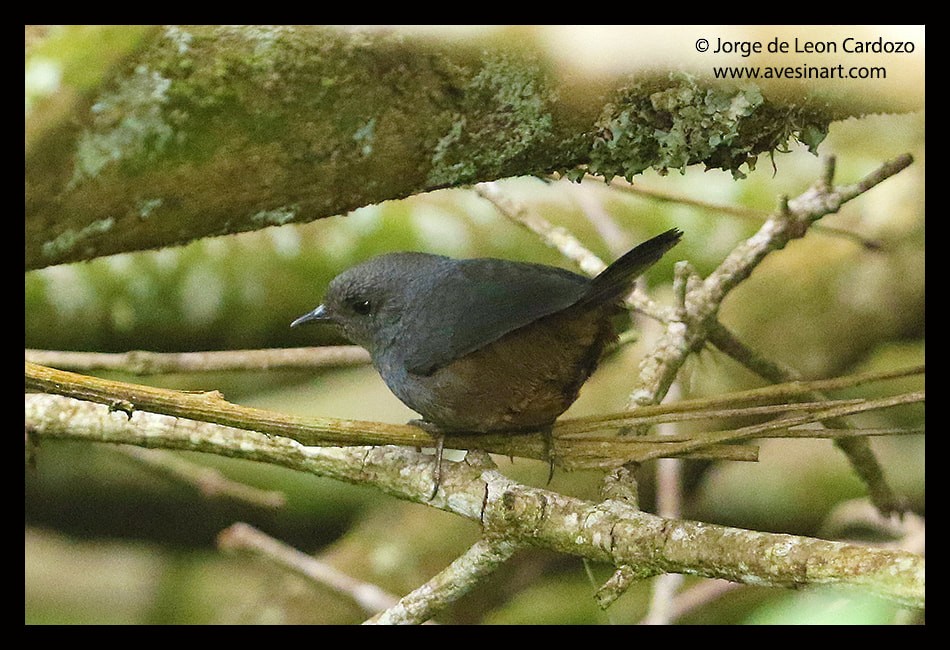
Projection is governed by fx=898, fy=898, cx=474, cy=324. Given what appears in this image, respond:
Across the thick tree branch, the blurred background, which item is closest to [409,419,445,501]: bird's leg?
the thick tree branch

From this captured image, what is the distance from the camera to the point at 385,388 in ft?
10.9

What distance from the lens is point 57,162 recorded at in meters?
1.54

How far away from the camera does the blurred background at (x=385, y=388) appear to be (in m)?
2.93

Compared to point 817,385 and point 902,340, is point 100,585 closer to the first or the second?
point 817,385

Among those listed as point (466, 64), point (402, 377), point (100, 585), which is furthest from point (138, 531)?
point (466, 64)

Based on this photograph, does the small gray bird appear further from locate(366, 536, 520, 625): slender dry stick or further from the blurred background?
the blurred background

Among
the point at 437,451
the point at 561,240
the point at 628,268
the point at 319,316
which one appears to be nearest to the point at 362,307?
the point at 319,316

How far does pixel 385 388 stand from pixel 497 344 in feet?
4.70

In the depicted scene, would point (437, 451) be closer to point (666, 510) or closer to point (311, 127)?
point (311, 127)

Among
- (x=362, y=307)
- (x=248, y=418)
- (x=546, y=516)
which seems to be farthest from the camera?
(x=362, y=307)

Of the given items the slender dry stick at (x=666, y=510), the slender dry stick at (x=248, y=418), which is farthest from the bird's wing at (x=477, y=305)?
the slender dry stick at (x=666, y=510)

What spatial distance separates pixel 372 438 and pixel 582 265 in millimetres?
852

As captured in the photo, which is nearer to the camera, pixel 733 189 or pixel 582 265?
pixel 582 265

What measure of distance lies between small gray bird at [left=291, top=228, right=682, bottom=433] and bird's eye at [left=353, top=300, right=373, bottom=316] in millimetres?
100
